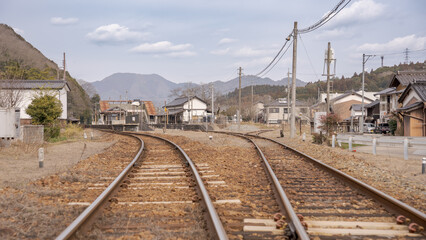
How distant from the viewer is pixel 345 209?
20.3ft

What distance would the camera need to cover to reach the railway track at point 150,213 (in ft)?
15.6

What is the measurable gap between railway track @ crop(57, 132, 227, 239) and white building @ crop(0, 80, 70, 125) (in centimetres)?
2184

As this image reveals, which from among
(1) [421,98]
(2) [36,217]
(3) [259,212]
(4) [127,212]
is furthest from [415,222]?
(1) [421,98]

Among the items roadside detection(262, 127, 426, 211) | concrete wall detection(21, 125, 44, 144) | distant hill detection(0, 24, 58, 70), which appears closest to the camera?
roadside detection(262, 127, 426, 211)

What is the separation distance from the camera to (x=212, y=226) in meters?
4.82

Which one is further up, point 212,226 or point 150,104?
point 150,104

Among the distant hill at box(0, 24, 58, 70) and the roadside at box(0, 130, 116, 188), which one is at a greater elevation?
the distant hill at box(0, 24, 58, 70)

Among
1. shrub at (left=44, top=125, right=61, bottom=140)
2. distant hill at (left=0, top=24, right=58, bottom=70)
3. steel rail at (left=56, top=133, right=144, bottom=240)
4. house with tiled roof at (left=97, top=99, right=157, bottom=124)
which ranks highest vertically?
distant hill at (left=0, top=24, right=58, bottom=70)

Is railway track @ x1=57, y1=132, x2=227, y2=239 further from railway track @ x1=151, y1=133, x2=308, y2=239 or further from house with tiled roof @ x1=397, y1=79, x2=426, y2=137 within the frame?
house with tiled roof @ x1=397, y1=79, x2=426, y2=137

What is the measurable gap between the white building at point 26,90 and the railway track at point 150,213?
21.8 metres

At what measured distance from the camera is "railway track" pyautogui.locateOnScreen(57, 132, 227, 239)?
4758 mm

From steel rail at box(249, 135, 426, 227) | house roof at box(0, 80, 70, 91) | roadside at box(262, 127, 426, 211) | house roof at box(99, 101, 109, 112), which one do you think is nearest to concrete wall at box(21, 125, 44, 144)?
house roof at box(0, 80, 70, 91)

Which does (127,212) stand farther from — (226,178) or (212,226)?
(226,178)

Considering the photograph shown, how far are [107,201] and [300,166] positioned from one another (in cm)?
677
